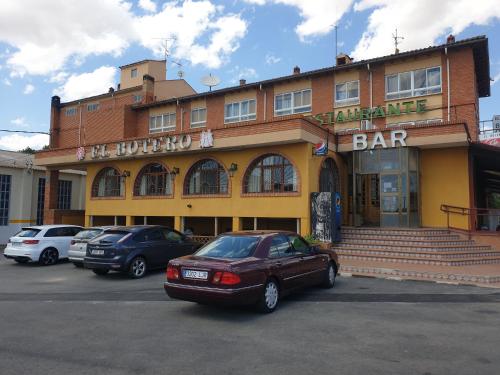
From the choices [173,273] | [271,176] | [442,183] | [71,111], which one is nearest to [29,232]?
[271,176]

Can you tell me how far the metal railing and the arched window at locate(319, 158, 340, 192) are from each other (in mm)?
4217

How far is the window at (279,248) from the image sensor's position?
7.48m

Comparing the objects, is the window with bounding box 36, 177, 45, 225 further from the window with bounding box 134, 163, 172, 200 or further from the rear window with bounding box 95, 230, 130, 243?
the rear window with bounding box 95, 230, 130, 243

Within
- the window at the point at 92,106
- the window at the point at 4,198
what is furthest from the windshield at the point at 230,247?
the window at the point at 92,106

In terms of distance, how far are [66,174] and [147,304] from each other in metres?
20.8

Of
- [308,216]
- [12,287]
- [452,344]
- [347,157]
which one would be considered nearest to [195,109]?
[347,157]

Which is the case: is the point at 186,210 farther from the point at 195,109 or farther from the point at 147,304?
the point at 147,304

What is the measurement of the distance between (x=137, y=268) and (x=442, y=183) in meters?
12.2

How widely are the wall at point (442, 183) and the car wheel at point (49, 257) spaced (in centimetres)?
→ 1407

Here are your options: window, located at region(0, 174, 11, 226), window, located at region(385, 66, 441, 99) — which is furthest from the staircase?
window, located at region(0, 174, 11, 226)

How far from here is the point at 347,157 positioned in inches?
690

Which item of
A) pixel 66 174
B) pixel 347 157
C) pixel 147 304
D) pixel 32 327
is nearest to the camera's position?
pixel 32 327

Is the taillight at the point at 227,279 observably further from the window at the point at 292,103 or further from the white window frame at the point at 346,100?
the window at the point at 292,103

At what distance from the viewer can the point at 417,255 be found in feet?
42.2
